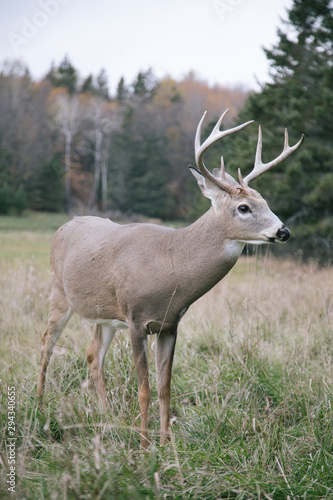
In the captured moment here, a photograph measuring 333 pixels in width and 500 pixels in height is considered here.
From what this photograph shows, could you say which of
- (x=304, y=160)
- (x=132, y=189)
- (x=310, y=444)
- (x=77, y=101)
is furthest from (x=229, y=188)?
(x=77, y=101)

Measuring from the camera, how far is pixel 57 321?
3.80 meters

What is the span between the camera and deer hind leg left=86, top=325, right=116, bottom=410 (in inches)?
142

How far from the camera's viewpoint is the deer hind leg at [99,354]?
3.60 meters

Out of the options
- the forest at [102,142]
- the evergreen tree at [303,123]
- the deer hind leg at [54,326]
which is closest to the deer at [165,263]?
the deer hind leg at [54,326]

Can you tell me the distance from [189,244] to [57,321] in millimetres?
1456

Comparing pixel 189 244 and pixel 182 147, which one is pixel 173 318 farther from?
pixel 182 147

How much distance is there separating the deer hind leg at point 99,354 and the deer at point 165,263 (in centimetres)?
9

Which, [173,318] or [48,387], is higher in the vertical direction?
[173,318]

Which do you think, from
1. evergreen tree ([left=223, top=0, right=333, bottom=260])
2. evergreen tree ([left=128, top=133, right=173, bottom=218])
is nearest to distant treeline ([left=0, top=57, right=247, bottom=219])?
evergreen tree ([left=128, top=133, right=173, bottom=218])

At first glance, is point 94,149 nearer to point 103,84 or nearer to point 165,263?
point 103,84

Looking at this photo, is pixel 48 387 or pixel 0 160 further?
→ pixel 0 160

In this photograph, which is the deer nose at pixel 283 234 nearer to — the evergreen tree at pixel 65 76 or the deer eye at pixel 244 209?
the deer eye at pixel 244 209

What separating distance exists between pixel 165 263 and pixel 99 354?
1.16 meters

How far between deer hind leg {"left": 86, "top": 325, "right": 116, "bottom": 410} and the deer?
0.29ft
